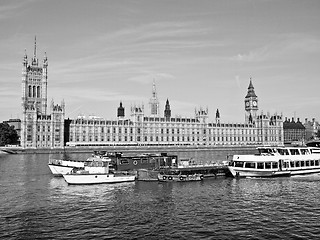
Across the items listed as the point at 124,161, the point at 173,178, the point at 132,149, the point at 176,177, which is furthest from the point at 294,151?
the point at 132,149

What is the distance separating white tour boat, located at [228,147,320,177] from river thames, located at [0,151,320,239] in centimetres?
552

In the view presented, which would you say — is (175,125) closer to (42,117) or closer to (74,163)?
(42,117)

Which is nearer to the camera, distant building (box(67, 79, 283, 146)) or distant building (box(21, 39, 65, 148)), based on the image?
distant building (box(21, 39, 65, 148))

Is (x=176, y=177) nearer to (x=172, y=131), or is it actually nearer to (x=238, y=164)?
(x=238, y=164)

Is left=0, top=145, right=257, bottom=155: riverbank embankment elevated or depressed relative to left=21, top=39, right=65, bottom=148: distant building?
depressed

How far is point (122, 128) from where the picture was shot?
6043 inches

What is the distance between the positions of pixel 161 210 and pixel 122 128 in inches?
4851

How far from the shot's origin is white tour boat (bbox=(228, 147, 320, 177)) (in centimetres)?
5356

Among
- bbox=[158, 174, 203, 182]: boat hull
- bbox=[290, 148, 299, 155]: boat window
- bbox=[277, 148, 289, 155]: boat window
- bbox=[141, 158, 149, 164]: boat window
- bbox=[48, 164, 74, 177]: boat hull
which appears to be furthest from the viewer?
bbox=[290, 148, 299, 155]: boat window

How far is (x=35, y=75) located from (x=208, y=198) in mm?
145699

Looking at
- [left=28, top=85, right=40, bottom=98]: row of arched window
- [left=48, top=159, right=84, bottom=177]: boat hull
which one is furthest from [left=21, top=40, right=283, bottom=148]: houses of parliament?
[left=48, top=159, right=84, bottom=177]: boat hull

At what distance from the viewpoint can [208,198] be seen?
37156 mm

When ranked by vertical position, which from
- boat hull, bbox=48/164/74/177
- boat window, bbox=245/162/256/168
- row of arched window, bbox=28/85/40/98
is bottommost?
boat hull, bbox=48/164/74/177

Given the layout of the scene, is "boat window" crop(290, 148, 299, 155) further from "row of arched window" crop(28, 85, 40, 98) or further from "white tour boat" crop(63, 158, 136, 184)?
"row of arched window" crop(28, 85, 40, 98)
